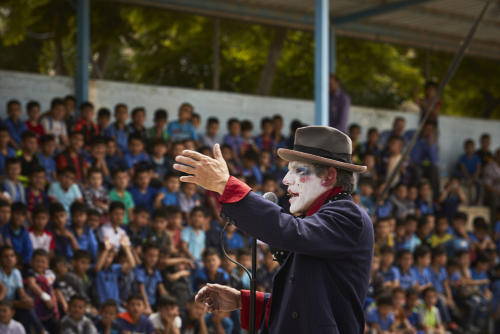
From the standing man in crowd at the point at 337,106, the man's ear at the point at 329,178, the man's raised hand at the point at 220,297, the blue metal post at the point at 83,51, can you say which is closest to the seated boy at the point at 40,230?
the blue metal post at the point at 83,51

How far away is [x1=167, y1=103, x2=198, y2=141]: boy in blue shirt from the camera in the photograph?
33.1 ft

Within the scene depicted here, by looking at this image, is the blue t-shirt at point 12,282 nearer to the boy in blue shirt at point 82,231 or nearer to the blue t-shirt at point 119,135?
the boy in blue shirt at point 82,231

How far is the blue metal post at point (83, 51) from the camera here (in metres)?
9.95

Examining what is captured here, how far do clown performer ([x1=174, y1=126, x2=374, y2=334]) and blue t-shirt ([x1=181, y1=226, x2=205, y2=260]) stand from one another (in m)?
5.60

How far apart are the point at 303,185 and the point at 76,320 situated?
15.1 feet

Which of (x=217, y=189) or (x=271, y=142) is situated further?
(x=271, y=142)

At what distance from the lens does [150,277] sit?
7891 millimetres

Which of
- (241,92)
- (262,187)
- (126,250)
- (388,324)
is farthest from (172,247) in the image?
(241,92)

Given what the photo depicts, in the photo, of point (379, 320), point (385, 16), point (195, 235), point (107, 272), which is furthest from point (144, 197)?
point (385, 16)

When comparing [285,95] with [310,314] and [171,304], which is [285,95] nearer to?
[171,304]

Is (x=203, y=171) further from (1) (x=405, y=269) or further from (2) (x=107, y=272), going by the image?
(1) (x=405, y=269)

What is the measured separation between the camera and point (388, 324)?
9.08 meters

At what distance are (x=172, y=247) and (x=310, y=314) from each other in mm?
5741

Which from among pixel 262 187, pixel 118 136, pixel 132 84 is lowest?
pixel 262 187
